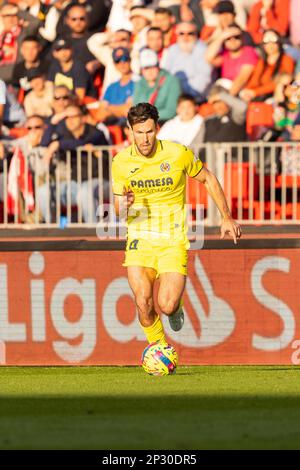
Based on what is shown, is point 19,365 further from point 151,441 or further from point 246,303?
point 151,441

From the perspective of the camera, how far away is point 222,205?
1168cm

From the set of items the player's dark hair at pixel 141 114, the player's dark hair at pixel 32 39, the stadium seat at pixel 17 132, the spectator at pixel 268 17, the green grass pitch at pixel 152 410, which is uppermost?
the spectator at pixel 268 17

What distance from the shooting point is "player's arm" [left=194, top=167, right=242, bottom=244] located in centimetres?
1144

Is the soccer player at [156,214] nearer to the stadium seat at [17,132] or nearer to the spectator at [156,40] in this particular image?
the spectator at [156,40]

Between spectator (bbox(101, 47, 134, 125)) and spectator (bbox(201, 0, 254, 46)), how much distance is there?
1.07m

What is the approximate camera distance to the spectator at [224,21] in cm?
1711

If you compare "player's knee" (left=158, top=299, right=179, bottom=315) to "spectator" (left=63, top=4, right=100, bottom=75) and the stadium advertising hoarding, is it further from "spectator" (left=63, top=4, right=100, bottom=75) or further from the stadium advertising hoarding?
"spectator" (left=63, top=4, right=100, bottom=75)

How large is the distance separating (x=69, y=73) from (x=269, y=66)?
2.65m

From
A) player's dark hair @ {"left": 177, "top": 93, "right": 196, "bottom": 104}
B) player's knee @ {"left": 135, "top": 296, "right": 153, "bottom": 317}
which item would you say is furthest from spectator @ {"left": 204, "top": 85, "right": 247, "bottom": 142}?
player's knee @ {"left": 135, "top": 296, "right": 153, "bottom": 317}

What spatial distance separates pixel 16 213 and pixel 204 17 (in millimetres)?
4117

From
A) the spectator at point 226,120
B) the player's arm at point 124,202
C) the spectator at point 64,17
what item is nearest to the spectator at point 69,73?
the spectator at point 64,17

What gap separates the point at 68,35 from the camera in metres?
18.1

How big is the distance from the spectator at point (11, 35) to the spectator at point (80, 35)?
55 cm
